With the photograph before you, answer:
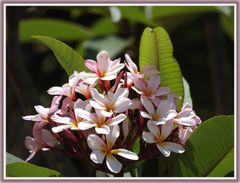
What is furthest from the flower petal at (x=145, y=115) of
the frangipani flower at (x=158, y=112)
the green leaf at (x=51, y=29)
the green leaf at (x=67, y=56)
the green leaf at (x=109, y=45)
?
the green leaf at (x=51, y=29)

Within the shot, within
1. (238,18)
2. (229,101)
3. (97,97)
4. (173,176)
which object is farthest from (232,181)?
(229,101)

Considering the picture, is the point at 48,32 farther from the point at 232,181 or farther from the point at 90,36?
the point at 232,181

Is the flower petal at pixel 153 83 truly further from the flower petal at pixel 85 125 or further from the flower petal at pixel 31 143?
the flower petal at pixel 31 143

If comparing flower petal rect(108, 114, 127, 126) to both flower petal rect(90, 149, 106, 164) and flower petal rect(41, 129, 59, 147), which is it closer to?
flower petal rect(90, 149, 106, 164)

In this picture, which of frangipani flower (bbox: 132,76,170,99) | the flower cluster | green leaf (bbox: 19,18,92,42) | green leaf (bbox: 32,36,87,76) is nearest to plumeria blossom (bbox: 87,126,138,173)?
the flower cluster

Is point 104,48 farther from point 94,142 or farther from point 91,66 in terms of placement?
point 94,142

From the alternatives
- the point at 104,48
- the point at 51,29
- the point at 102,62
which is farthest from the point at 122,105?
the point at 51,29
